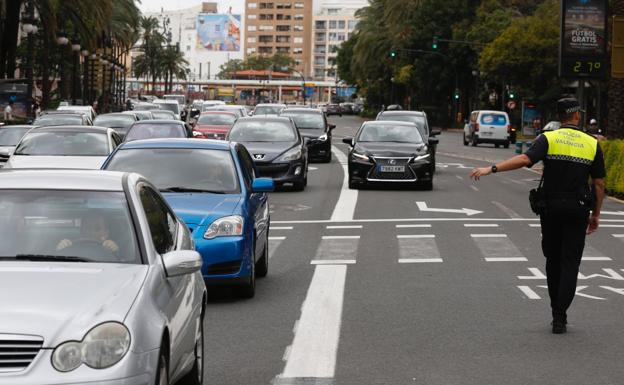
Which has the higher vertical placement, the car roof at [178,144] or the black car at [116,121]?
the car roof at [178,144]

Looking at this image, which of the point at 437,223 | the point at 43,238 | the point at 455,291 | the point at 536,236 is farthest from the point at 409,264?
the point at 43,238

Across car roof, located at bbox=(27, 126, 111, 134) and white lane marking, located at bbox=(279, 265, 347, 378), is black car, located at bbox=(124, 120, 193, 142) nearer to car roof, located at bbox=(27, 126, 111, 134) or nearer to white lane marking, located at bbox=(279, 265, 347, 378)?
car roof, located at bbox=(27, 126, 111, 134)

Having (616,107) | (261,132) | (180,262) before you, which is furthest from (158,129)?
(180,262)

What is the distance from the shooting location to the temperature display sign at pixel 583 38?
3909 cm

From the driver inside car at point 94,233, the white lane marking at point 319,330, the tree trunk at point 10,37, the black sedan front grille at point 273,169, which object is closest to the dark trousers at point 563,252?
the white lane marking at point 319,330

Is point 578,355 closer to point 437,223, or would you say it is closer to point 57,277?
point 57,277

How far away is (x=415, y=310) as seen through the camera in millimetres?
11586

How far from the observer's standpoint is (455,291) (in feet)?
42.2

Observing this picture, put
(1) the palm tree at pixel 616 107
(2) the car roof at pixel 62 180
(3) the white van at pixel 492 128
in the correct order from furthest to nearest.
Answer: (3) the white van at pixel 492 128 < (1) the palm tree at pixel 616 107 < (2) the car roof at pixel 62 180

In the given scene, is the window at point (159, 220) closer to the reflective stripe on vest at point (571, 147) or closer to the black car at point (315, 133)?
the reflective stripe on vest at point (571, 147)

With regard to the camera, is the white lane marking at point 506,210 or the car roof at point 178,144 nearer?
the car roof at point 178,144

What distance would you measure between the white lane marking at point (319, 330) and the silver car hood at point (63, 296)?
235cm

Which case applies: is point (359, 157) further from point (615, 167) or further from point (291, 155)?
point (615, 167)

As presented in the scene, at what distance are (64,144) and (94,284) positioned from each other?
17.1 meters
